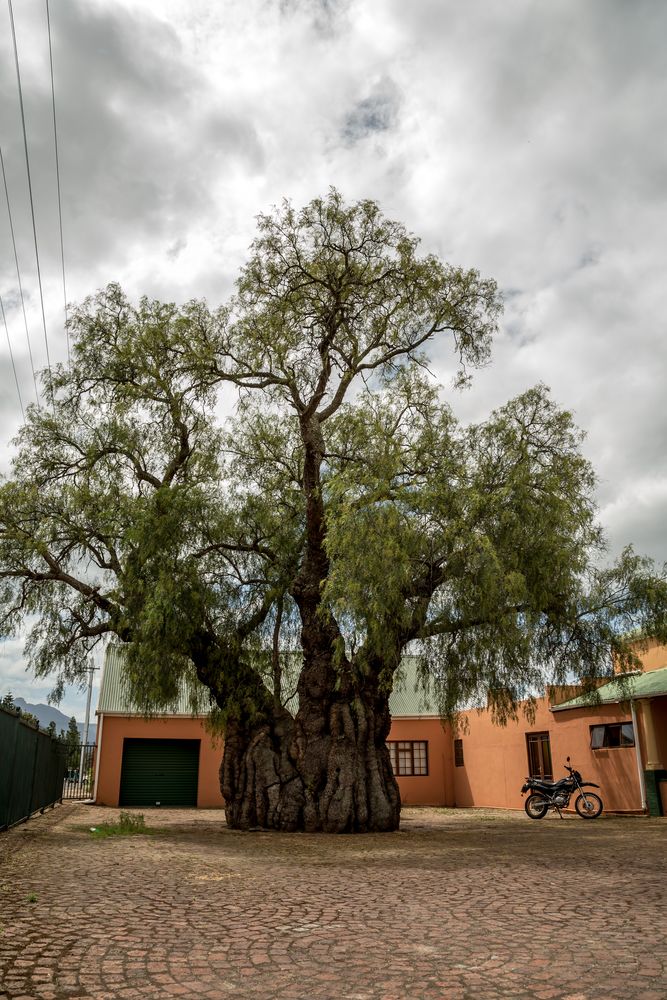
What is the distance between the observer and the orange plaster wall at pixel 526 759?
1722 cm

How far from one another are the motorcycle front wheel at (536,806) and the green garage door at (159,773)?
10.5 metres

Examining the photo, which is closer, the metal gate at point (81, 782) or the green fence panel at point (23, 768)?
the green fence panel at point (23, 768)

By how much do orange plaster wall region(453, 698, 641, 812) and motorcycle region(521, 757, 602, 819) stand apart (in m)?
0.67

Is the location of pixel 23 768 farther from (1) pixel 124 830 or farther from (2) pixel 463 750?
(2) pixel 463 750

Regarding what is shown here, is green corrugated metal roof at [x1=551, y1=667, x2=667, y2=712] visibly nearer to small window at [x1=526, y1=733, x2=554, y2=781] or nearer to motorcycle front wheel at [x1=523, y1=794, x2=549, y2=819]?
small window at [x1=526, y1=733, x2=554, y2=781]

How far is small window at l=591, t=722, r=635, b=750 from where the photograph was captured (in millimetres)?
17172

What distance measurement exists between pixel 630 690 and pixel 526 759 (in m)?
7.86

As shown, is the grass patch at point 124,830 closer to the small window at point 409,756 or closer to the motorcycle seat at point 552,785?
the motorcycle seat at point 552,785

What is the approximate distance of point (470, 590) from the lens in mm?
10742

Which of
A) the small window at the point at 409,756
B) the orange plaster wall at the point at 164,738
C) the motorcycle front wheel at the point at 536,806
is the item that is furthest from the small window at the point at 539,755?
the orange plaster wall at the point at 164,738

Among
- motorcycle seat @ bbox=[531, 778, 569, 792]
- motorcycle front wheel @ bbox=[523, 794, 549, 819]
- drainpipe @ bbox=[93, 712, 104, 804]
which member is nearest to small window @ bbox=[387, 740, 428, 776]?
motorcycle front wheel @ bbox=[523, 794, 549, 819]

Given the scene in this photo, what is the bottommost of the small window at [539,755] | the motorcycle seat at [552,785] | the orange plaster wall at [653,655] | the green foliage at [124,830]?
the green foliage at [124,830]

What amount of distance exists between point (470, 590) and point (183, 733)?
1505cm

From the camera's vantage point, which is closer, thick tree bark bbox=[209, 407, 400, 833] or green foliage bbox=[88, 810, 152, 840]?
green foliage bbox=[88, 810, 152, 840]
